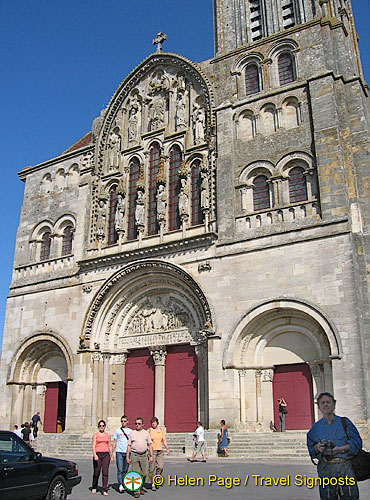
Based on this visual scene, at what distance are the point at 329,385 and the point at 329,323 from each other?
74.8 inches

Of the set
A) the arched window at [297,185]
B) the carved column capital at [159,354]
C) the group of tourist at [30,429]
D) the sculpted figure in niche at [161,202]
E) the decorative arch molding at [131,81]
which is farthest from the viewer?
the decorative arch molding at [131,81]

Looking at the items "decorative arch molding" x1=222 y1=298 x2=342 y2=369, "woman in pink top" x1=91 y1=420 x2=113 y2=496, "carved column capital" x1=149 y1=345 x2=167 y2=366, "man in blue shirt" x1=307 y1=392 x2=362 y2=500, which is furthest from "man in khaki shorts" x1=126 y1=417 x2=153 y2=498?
"carved column capital" x1=149 y1=345 x2=167 y2=366

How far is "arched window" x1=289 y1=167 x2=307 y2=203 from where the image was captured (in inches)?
745

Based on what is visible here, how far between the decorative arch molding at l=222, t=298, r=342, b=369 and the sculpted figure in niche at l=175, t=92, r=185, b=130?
926cm

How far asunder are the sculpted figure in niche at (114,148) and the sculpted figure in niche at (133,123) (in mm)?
757

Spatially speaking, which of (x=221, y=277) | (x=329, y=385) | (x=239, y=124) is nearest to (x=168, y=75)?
(x=239, y=124)

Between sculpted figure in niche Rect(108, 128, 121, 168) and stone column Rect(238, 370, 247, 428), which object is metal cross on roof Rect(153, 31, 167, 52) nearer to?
sculpted figure in niche Rect(108, 128, 121, 168)

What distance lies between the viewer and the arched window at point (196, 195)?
68.4 ft

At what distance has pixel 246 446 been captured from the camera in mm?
16266

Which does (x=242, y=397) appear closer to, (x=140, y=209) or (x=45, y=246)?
(x=140, y=209)

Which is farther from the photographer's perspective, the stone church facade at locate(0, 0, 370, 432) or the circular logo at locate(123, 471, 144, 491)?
the stone church facade at locate(0, 0, 370, 432)

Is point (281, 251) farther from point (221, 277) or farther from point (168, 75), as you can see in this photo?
point (168, 75)

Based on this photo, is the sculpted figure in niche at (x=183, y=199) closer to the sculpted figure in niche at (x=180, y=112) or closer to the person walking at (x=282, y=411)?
the sculpted figure in niche at (x=180, y=112)

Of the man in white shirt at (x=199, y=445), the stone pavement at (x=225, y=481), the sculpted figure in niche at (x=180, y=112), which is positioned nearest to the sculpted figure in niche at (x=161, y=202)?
the sculpted figure in niche at (x=180, y=112)
